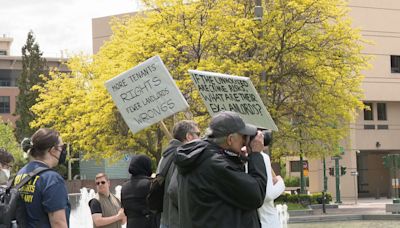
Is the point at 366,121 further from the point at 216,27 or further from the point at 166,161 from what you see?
the point at 166,161

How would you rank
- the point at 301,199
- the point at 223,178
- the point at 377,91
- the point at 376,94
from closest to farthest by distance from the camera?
the point at 223,178 < the point at 301,199 < the point at 376,94 < the point at 377,91

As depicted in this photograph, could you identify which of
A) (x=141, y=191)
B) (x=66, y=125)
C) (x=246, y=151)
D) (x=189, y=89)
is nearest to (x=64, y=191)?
(x=246, y=151)

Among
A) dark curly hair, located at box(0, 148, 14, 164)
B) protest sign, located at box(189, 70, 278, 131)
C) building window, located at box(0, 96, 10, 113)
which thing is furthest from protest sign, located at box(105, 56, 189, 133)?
building window, located at box(0, 96, 10, 113)

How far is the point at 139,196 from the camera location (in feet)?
26.0

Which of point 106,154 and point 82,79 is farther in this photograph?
point 82,79

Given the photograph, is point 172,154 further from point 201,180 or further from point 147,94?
point 201,180

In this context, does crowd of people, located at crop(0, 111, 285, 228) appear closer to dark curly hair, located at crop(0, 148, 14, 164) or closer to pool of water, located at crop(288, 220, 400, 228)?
dark curly hair, located at crop(0, 148, 14, 164)

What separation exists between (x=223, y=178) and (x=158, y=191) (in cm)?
254

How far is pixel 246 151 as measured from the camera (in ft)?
16.7

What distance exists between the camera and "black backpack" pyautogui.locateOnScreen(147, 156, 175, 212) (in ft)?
23.1

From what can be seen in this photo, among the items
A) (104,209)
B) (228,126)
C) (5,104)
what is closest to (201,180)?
(228,126)

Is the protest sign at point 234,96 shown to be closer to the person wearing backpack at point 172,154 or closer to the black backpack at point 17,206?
A: the person wearing backpack at point 172,154

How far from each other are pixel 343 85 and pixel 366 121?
69.3ft

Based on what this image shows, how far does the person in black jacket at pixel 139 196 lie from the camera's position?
26.0ft
